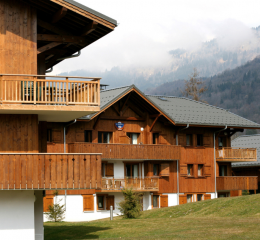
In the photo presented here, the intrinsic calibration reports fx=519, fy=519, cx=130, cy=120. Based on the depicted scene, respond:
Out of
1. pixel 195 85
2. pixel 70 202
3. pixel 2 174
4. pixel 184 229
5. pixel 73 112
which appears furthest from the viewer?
pixel 195 85

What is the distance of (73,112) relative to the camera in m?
19.8

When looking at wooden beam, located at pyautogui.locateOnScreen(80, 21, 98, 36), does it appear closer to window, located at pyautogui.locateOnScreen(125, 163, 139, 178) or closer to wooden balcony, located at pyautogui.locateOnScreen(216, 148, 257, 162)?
window, located at pyautogui.locateOnScreen(125, 163, 139, 178)

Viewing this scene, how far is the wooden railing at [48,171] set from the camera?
60.6 ft

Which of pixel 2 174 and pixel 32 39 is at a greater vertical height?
pixel 32 39

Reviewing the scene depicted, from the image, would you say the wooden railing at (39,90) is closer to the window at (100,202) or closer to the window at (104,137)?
the window at (104,137)

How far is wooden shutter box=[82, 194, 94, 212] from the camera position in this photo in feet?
128

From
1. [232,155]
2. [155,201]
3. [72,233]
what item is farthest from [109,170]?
[72,233]

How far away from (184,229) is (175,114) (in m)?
21.1

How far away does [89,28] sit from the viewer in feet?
67.7

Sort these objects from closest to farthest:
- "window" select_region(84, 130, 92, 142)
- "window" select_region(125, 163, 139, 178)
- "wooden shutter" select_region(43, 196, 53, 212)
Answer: "wooden shutter" select_region(43, 196, 53, 212), "window" select_region(84, 130, 92, 142), "window" select_region(125, 163, 139, 178)

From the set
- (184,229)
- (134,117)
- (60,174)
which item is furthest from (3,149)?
(134,117)

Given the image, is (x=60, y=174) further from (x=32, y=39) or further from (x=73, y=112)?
(x=32, y=39)

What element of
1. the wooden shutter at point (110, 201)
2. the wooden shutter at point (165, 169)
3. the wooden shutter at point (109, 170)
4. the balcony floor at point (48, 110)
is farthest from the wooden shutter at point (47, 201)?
the balcony floor at point (48, 110)

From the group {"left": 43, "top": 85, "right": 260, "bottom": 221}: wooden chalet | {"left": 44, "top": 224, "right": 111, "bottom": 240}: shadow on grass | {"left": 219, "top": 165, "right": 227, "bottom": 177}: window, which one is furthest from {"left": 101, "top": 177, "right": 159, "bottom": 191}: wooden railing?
{"left": 44, "top": 224, "right": 111, "bottom": 240}: shadow on grass
